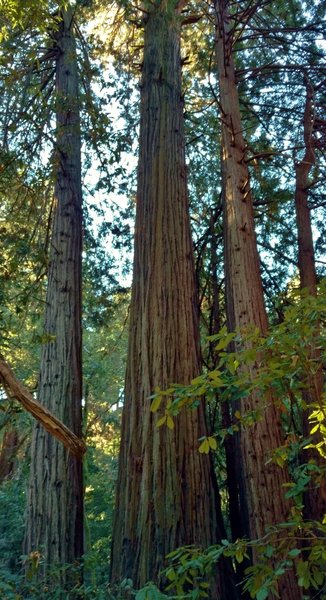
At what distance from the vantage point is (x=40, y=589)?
159 inches

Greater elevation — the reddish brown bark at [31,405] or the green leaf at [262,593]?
the reddish brown bark at [31,405]

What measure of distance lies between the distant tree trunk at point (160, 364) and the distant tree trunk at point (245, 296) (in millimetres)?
400

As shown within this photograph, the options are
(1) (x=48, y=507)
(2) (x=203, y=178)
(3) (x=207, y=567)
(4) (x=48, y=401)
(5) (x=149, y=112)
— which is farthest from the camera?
(2) (x=203, y=178)

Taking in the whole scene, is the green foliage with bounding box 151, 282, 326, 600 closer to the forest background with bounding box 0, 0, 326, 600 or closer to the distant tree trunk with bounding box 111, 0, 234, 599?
the forest background with bounding box 0, 0, 326, 600

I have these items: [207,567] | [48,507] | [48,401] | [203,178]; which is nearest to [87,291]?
[203,178]

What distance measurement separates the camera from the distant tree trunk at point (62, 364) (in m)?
6.02

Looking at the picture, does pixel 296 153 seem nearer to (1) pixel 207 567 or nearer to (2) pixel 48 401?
(2) pixel 48 401

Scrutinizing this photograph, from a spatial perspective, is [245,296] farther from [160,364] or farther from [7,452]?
[7,452]

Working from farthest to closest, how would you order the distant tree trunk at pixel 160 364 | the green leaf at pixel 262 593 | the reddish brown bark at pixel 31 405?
the distant tree trunk at pixel 160 364 < the reddish brown bark at pixel 31 405 < the green leaf at pixel 262 593

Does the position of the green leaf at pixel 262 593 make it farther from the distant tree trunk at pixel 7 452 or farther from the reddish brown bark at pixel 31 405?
the distant tree trunk at pixel 7 452

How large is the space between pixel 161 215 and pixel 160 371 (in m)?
1.88

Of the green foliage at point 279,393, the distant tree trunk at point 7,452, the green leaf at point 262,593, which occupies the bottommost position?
the green leaf at point 262,593

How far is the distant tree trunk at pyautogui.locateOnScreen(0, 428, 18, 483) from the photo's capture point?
37.5 feet

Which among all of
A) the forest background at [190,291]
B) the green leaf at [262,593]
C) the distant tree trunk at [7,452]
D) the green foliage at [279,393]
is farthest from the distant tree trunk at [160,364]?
the distant tree trunk at [7,452]
